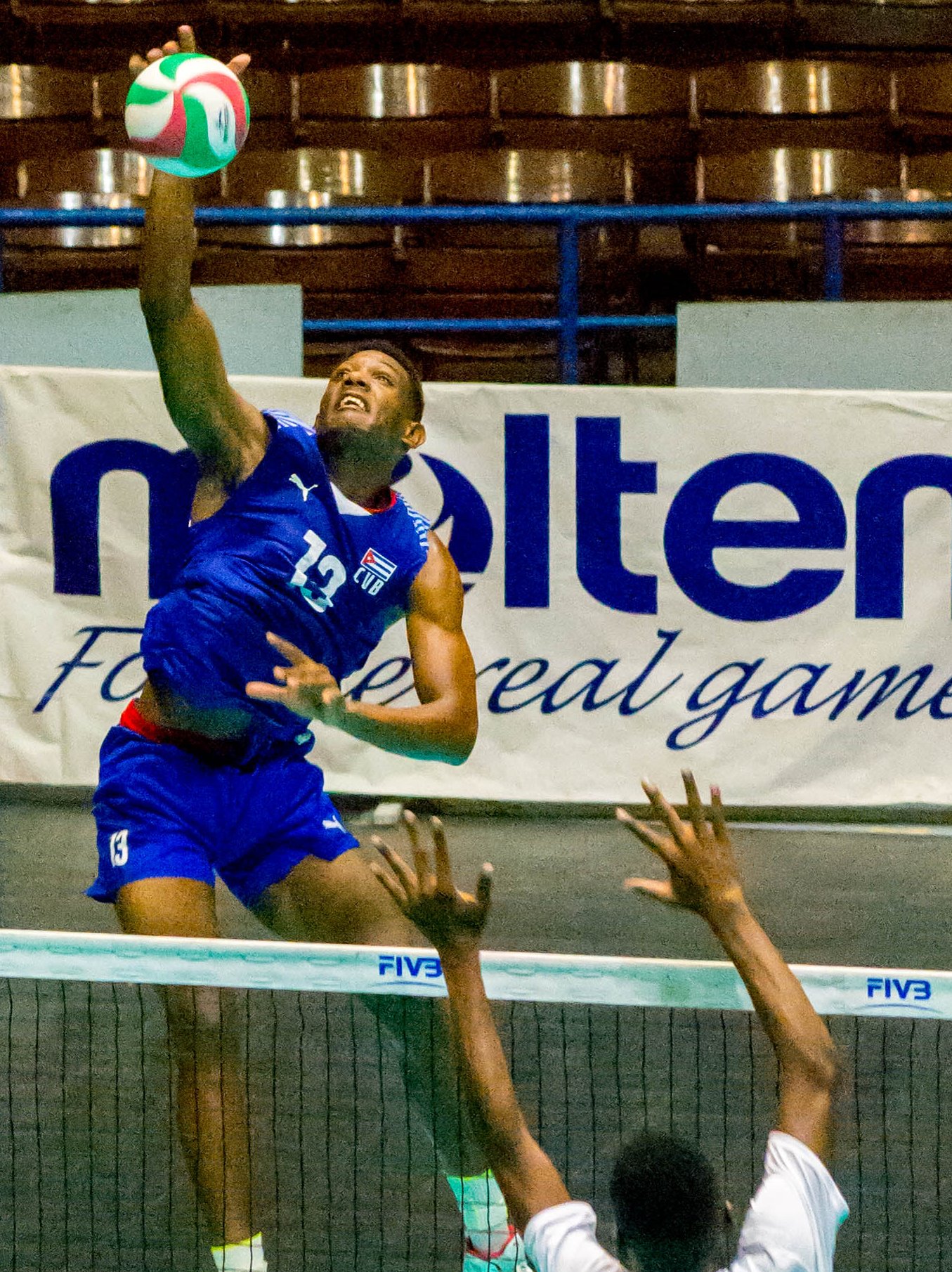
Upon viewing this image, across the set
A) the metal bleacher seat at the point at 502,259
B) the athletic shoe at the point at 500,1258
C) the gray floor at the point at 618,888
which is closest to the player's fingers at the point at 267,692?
the athletic shoe at the point at 500,1258

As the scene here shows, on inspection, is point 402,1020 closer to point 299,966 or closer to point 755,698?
point 299,966

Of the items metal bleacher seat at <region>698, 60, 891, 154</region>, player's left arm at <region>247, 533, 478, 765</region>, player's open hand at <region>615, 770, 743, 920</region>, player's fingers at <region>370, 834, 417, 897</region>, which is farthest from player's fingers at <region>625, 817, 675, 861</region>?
metal bleacher seat at <region>698, 60, 891, 154</region>

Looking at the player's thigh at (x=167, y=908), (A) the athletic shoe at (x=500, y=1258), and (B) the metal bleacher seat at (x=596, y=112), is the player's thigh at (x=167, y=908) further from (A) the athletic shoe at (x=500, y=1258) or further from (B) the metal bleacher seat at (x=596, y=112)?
(B) the metal bleacher seat at (x=596, y=112)

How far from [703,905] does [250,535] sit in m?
1.66

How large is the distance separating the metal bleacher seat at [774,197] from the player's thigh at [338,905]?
232 inches

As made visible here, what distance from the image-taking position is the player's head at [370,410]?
410 cm

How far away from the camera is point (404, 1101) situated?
5.11 m

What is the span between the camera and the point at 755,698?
7750 millimetres

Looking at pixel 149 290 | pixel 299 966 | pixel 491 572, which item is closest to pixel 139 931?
pixel 299 966

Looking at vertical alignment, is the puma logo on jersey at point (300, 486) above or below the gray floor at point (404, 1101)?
above

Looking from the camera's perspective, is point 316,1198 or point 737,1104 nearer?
point 316,1198

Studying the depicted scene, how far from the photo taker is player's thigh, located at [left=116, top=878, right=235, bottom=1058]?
12.4 feet

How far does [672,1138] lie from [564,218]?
19.2 ft

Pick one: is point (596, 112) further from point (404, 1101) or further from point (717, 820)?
point (717, 820)
